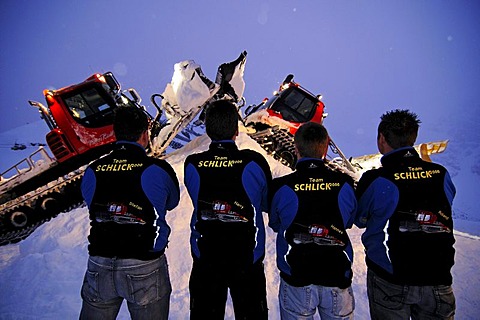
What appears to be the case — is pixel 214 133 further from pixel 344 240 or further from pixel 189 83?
pixel 189 83

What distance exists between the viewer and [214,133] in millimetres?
2516

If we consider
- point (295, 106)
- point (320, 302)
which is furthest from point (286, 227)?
point (295, 106)

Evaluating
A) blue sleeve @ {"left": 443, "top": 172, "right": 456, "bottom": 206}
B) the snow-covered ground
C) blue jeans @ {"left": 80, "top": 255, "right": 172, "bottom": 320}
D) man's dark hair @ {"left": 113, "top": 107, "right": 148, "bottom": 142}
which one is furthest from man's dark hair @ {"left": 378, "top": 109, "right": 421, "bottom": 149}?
the snow-covered ground

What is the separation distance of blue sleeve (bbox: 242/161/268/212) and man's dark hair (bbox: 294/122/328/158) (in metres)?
0.37

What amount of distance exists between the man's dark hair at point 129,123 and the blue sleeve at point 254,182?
0.92m

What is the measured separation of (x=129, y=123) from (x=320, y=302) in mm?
2004

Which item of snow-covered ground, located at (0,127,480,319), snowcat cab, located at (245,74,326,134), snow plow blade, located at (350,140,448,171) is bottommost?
snow-covered ground, located at (0,127,480,319)

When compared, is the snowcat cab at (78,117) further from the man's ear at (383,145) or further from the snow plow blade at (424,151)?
the snow plow blade at (424,151)

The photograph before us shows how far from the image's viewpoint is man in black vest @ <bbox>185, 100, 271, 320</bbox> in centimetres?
237

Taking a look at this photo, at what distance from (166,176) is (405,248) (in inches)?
73.9

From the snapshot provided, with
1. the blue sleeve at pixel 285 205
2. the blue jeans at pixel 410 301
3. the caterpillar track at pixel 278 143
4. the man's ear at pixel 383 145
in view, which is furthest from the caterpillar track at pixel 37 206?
the blue jeans at pixel 410 301

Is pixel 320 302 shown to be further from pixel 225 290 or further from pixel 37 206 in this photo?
pixel 37 206

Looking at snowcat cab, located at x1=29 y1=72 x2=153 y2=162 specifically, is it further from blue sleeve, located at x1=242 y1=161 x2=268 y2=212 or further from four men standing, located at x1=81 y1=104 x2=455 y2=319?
blue sleeve, located at x1=242 y1=161 x2=268 y2=212

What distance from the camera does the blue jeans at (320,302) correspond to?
2.20m
